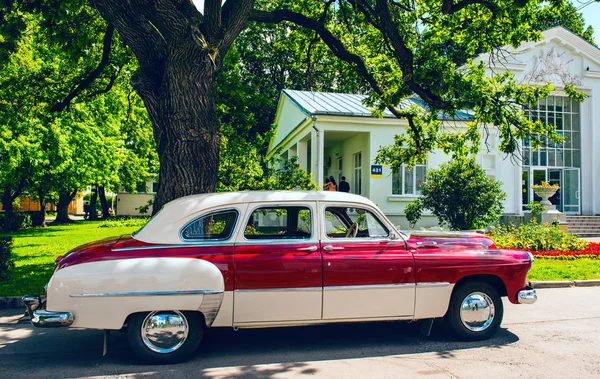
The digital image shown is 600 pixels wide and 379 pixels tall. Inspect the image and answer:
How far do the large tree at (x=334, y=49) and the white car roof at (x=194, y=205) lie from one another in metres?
2.66

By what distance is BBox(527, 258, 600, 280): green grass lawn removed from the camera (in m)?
10.5

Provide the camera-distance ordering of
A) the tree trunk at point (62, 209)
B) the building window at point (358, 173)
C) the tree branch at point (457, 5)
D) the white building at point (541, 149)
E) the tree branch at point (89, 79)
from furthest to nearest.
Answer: the tree trunk at point (62, 209), the building window at point (358, 173), the white building at point (541, 149), the tree branch at point (89, 79), the tree branch at point (457, 5)

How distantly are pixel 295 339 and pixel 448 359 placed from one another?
6.18 feet

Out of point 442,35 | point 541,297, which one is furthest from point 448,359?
point 442,35

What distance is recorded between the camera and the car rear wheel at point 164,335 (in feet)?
16.8

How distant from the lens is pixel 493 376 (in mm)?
4805

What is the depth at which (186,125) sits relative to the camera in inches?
323

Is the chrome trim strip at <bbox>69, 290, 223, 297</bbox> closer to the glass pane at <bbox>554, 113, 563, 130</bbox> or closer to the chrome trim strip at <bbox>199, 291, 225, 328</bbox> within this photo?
the chrome trim strip at <bbox>199, 291, 225, 328</bbox>

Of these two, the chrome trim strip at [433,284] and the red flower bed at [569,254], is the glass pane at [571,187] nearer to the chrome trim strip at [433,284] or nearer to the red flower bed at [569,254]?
the red flower bed at [569,254]

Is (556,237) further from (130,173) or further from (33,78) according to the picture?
(130,173)

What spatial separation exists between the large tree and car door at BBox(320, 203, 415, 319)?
11.1 ft

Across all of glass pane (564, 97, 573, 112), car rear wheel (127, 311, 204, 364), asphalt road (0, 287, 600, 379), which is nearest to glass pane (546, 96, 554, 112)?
glass pane (564, 97, 573, 112)

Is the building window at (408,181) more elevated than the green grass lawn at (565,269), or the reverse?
the building window at (408,181)

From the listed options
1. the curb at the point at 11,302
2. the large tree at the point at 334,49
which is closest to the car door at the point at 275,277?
the large tree at the point at 334,49
